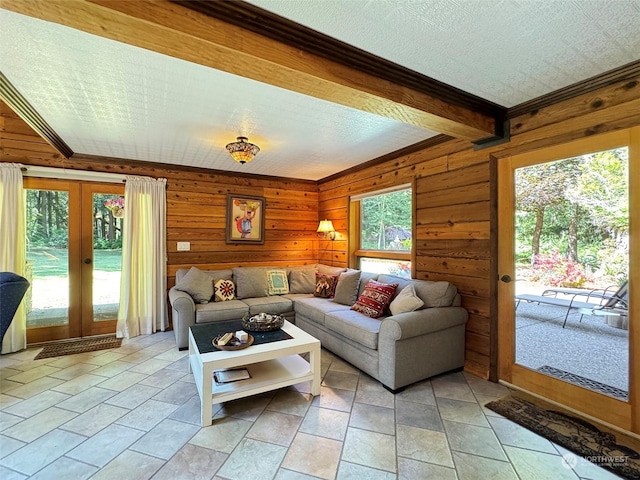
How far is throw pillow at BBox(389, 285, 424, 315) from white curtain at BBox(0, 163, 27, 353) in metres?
4.08

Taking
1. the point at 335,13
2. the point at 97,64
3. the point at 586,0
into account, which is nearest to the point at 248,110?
the point at 97,64

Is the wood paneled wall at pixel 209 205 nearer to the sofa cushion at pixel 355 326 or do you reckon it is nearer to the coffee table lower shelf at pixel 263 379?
the sofa cushion at pixel 355 326

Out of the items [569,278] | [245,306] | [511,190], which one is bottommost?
[245,306]

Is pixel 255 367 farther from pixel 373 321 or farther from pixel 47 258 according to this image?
pixel 47 258

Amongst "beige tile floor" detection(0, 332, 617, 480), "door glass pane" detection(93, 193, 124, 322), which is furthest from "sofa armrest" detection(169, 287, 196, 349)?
"door glass pane" detection(93, 193, 124, 322)

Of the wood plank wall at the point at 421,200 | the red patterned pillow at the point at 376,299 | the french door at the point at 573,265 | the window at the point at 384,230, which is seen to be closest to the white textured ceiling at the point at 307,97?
the wood plank wall at the point at 421,200

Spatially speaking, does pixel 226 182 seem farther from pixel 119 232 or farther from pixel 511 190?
pixel 511 190

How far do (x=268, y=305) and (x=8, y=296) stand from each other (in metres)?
2.37

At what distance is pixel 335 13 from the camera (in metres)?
1.37

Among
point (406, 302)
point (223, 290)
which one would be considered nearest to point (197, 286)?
point (223, 290)

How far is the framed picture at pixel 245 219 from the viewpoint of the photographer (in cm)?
458

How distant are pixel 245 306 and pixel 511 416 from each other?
2796 mm

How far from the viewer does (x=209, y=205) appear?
4.45 m

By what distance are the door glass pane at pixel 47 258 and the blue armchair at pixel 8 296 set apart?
1.08 meters
